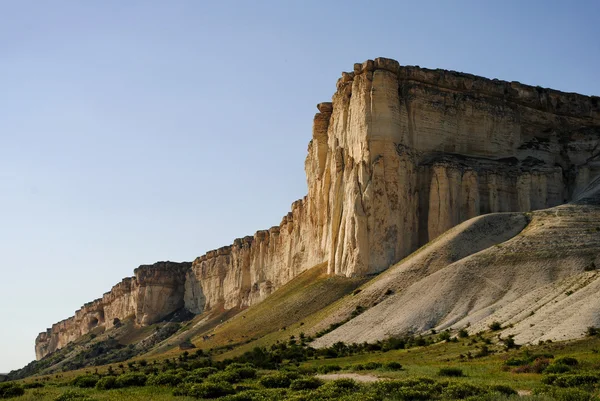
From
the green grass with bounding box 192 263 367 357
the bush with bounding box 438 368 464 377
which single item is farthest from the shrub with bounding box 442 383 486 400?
the green grass with bounding box 192 263 367 357

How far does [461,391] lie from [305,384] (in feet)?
22.8

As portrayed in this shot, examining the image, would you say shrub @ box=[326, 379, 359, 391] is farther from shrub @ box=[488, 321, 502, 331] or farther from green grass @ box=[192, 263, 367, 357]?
green grass @ box=[192, 263, 367, 357]

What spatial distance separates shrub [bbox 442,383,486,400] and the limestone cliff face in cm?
4080

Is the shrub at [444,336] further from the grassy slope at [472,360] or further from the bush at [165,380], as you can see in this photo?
the bush at [165,380]

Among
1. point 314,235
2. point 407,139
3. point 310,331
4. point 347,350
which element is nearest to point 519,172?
point 407,139

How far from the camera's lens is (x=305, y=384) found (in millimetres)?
29031

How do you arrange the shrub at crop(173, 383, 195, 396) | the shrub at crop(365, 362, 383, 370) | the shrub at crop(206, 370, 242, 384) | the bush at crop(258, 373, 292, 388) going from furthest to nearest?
the shrub at crop(365, 362, 383, 370)
the shrub at crop(206, 370, 242, 384)
the bush at crop(258, 373, 292, 388)
the shrub at crop(173, 383, 195, 396)

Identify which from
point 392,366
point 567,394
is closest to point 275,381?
point 392,366

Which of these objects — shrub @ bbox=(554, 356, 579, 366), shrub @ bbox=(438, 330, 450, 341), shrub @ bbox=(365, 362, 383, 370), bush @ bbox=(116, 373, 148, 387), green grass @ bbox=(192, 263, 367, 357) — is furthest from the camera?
green grass @ bbox=(192, 263, 367, 357)

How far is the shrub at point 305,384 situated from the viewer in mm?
28703

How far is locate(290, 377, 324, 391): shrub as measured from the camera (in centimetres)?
2870

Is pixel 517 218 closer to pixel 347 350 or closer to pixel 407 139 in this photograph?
pixel 407 139

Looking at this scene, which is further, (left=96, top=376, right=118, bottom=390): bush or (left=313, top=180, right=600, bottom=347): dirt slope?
(left=313, top=180, right=600, bottom=347): dirt slope

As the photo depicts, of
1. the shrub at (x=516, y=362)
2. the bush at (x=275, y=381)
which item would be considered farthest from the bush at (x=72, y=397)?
the shrub at (x=516, y=362)
